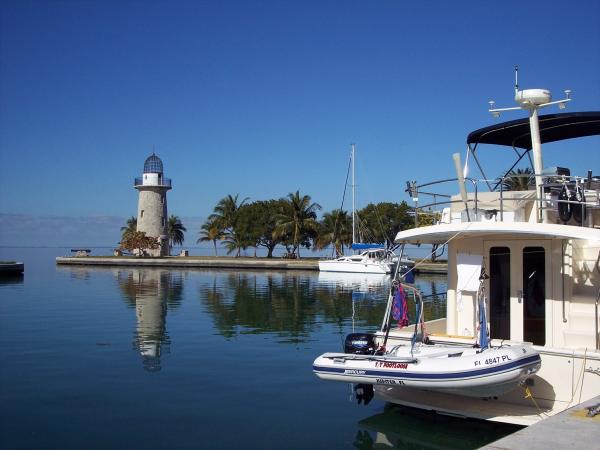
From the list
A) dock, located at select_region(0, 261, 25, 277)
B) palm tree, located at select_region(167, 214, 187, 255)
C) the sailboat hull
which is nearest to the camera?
dock, located at select_region(0, 261, 25, 277)

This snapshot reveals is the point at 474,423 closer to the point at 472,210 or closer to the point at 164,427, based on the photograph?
the point at 472,210

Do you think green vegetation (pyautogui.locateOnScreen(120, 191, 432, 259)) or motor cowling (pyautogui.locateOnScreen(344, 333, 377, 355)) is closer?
motor cowling (pyautogui.locateOnScreen(344, 333, 377, 355))

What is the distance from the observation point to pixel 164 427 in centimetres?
993

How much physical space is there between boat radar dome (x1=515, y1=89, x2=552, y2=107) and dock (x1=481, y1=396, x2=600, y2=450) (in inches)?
233

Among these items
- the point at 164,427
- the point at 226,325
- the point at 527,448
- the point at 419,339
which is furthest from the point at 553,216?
the point at 226,325

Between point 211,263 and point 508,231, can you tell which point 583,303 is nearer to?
point 508,231

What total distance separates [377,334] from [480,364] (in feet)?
7.29

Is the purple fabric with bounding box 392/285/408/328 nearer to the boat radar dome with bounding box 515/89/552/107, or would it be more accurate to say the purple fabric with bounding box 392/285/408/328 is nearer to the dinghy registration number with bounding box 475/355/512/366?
the dinghy registration number with bounding box 475/355/512/366

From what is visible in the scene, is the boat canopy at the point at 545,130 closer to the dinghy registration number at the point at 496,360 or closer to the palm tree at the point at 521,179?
the palm tree at the point at 521,179

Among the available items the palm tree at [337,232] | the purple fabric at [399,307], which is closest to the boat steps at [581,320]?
the purple fabric at [399,307]

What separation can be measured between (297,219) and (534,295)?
58657mm

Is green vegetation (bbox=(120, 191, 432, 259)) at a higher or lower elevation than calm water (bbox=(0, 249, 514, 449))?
higher

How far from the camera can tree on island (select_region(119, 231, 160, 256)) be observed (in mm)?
69438

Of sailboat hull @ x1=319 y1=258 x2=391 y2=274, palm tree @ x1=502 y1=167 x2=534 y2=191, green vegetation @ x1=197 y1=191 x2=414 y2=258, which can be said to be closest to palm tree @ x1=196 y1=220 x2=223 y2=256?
green vegetation @ x1=197 y1=191 x2=414 y2=258
